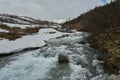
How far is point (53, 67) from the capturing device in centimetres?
1697

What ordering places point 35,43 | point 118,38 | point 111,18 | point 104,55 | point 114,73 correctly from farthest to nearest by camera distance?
1. point 111,18
2. point 35,43
3. point 118,38
4. point 104,55
5. point 114,73

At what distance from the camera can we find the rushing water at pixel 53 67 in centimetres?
1559

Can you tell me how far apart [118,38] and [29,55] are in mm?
7971

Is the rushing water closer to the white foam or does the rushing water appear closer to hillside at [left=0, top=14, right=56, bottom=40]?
the white foam

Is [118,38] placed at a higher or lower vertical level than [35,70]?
higher

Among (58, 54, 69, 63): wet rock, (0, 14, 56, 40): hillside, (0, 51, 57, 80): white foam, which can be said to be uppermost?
(0, 14, 56, 40): hillside

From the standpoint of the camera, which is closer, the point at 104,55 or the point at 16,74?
the point at 16,74

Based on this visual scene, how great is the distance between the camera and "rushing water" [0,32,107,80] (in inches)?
614

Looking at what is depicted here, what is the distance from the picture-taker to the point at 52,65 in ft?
56.8

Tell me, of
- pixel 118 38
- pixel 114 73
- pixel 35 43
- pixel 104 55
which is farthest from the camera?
pixel 35 43

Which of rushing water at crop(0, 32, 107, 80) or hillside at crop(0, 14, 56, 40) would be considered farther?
hillside at crop(0, 14, 56, 40)

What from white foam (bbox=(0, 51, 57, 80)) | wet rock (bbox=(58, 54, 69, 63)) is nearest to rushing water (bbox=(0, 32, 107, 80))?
white foam (bbox=(0, 51, 57, 80))

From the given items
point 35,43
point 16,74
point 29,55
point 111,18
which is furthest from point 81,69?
point 111,18

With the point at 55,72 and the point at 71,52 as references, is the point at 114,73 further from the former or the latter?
the point at 71,52
